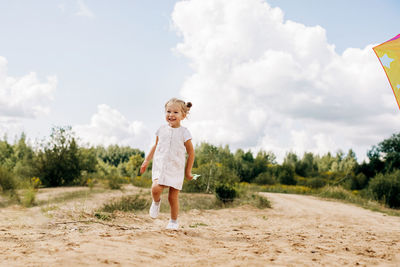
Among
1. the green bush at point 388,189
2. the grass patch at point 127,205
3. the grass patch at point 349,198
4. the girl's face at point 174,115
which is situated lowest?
the grass patch at point 127,205

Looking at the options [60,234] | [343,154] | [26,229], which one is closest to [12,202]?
[26,229]

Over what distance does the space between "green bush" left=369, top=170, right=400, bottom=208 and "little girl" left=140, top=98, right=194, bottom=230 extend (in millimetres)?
11264

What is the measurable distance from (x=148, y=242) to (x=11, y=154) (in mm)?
19938

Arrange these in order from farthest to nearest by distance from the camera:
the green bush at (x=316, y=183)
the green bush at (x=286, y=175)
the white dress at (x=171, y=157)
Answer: the green bush at (x=286, y=175)
the green bush at (x=316, y=183)
the white dress at (x=171, y=157)

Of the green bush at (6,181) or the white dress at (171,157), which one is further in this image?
the green bush at (6,181)

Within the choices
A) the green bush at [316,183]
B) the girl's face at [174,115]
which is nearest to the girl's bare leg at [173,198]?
the girl's face at [174,115]

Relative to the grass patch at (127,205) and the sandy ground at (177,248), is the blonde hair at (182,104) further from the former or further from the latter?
the grass patch at (127,205)

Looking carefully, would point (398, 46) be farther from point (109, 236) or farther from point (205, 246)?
point (109, 236)

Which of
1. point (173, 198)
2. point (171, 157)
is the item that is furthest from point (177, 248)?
point (171, 157)

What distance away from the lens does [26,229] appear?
16.2 feet

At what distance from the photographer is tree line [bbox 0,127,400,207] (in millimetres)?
11766

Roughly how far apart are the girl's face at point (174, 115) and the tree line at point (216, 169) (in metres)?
5.97

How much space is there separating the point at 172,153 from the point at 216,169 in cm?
681

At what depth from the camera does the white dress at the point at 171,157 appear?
182 inches
